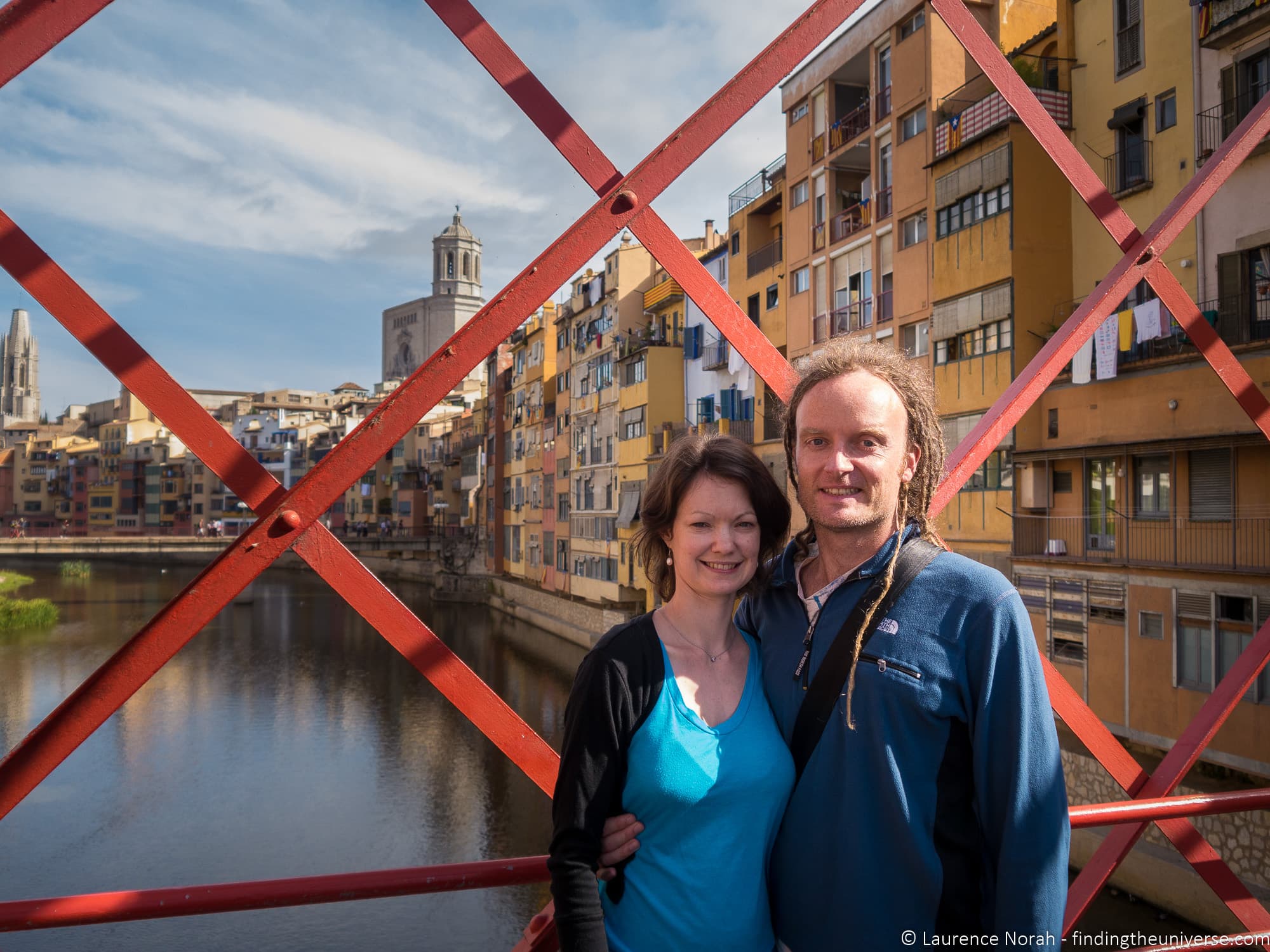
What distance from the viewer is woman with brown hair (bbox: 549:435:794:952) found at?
1.47 m

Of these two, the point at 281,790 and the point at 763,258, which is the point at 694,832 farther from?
the point at 763,258

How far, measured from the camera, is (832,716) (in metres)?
1.53

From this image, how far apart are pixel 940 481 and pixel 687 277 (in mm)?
585

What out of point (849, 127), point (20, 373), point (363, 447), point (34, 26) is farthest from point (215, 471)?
point (20, 373)

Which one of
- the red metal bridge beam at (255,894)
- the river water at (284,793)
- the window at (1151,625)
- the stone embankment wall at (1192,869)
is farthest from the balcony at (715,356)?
the red metal bridge beam at (255,894)

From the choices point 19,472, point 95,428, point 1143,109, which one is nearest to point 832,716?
point 1143,109

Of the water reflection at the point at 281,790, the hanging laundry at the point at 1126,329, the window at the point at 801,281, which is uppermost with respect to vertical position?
the window at the point at 801,281

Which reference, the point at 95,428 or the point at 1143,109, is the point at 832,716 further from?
the point at 95,428

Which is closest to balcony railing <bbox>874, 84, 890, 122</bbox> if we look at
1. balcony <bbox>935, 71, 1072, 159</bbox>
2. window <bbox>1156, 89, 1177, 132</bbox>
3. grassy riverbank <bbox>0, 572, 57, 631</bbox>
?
balcony <bbox>935, 71, 1072, 159</bbox>

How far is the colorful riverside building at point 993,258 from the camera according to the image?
12.3m

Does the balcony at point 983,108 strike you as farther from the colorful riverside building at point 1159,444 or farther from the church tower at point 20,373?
the church tower at point 20,373

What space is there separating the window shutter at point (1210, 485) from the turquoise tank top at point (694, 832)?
994 cm

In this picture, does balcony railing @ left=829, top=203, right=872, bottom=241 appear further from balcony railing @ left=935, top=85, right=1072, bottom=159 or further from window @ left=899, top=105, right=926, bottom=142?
balcony railing @ left=935, top=85, right=1072, bottom=159

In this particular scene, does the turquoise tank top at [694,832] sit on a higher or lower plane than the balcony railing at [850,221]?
lower
